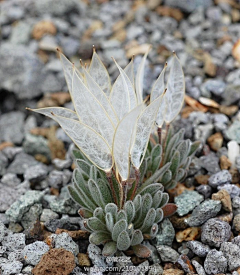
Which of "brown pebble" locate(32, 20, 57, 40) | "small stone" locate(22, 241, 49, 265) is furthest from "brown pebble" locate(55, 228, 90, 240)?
"brown pebble" locate(32, 20, 57, 40)

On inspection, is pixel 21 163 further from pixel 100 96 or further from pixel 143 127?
pixel 143 127

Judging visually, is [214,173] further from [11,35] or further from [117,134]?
[11,35]

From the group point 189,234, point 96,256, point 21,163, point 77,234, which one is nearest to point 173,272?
point 189,234

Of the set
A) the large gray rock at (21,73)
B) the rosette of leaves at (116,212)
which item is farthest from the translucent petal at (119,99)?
the large gray rock at (21,73)

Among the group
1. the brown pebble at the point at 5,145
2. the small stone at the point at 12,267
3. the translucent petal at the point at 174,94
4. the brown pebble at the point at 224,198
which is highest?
the translucent petal at the point at 174,94

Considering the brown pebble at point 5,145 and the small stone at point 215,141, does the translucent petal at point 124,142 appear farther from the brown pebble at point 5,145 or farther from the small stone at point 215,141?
the brown pebble at point 5,145

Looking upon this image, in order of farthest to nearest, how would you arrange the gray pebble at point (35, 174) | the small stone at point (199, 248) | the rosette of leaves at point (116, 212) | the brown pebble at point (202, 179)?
the gray pebble at point (35, 174), the brown pebble at point (202, 179), the small stone at point (199, 248), the rosette of leaves at point (116, 212)
